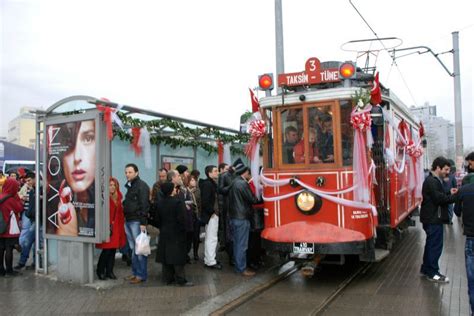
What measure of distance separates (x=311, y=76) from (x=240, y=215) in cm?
247

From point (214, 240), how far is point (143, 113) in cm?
264

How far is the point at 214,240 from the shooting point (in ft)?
25.4

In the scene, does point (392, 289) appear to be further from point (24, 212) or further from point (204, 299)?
point (24, 212)

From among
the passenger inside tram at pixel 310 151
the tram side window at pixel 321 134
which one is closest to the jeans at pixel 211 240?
the passenger inside tram at pixel 310 151

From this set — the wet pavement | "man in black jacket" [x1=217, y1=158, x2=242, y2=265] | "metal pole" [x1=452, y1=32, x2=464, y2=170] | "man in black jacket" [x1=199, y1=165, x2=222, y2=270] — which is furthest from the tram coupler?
"metal pole" [x1=452, y1=32, x2=464, y2=170]

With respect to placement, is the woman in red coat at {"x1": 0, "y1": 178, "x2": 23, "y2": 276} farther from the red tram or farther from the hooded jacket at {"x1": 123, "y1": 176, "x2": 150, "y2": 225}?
the red tram

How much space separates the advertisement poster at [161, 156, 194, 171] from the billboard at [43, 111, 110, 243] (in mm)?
3067

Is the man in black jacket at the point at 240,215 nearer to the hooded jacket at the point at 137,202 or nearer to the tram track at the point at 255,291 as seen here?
the tram track at the point at 255,291

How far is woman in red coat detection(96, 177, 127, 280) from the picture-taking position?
6.78 metres

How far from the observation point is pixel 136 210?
6672 mm

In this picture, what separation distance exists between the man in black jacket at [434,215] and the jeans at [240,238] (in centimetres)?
270

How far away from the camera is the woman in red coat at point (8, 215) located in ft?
23.6

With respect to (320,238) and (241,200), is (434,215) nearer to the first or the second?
(320,238)

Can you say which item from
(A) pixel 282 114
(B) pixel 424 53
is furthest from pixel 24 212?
(B) pixel 424 53
